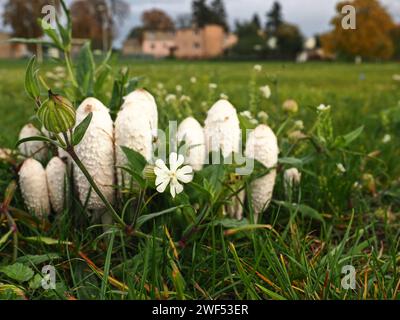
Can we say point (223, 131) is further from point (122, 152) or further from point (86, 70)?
point (86, 70)

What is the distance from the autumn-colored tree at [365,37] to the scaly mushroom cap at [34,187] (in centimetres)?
1962

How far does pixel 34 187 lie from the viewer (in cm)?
117

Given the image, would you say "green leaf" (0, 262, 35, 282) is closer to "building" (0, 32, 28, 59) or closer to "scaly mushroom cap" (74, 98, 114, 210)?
"scaly mushroom cap" (74, 98, 114, 210)

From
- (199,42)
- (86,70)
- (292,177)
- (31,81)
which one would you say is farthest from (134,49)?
(31,81)

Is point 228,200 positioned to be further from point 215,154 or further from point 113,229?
point 113,229

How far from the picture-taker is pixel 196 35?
9.14 feet

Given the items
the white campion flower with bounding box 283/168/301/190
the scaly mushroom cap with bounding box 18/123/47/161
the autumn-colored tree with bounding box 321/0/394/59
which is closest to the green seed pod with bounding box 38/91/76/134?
the scaly mushroom cap with bounding box 18/123/47/161

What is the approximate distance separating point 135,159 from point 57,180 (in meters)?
0.24

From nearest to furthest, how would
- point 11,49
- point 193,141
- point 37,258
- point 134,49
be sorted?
point 37,258 < point 193,141 < point 134,49 < point 11,49

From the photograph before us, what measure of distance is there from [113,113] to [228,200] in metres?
0.42

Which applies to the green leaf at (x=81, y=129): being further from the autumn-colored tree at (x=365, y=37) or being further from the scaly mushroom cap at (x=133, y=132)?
the autumn-colored tree at (x=365, y=37)

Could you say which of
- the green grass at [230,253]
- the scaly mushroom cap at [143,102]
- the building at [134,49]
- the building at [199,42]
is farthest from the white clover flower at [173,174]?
the building at [134,49]

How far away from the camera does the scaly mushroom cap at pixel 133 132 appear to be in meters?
1.07
